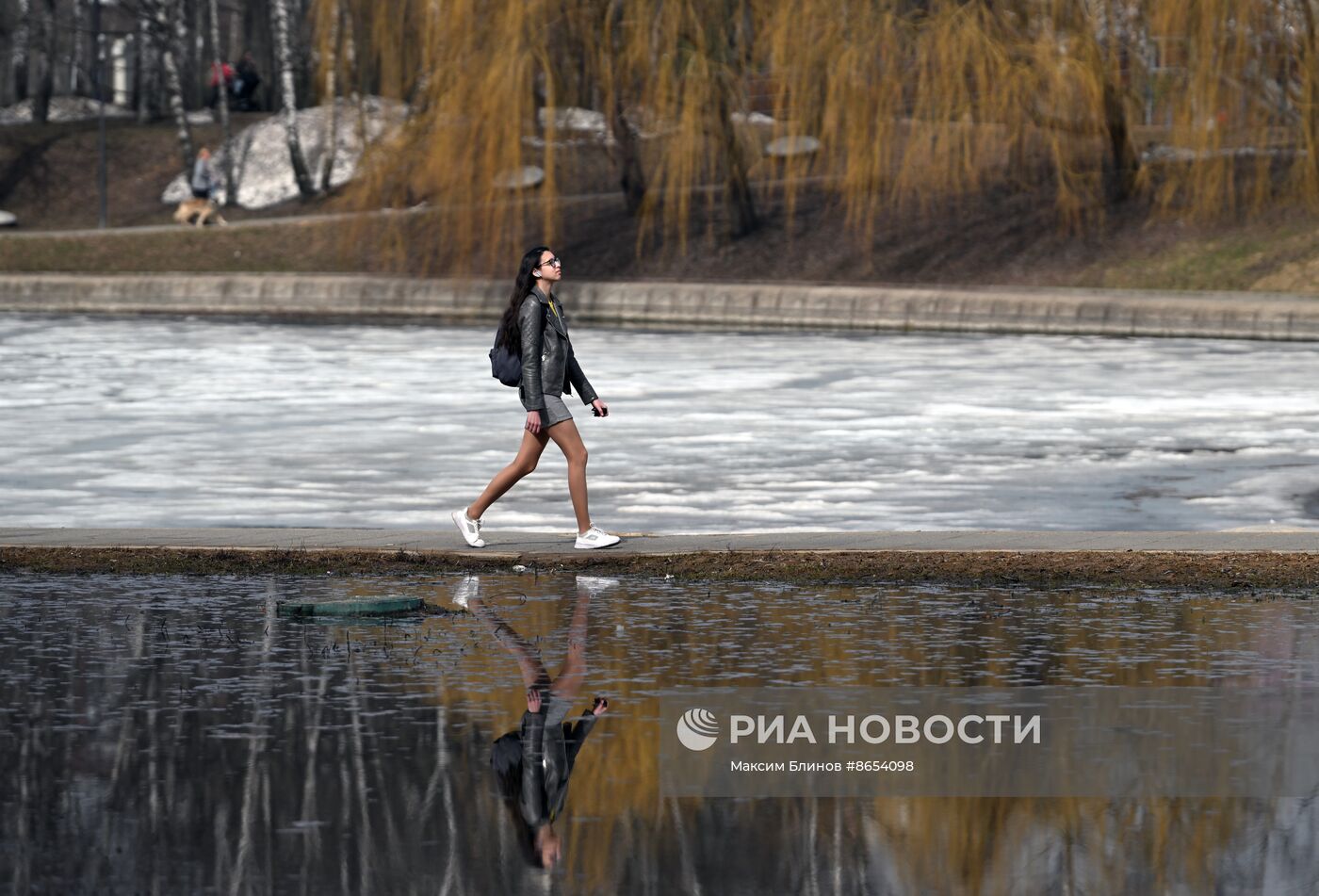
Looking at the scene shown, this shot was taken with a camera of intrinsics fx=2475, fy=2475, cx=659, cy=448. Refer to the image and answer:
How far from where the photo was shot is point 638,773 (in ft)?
24.2

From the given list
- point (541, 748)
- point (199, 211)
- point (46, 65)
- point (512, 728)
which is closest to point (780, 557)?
point (512, 728)

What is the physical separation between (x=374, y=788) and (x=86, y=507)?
8.65 meters

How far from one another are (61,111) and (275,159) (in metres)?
9.65

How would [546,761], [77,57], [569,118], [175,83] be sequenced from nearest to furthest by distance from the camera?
1. [546,761]
2. [569,118]
3. [175,83]
4. [77,57]

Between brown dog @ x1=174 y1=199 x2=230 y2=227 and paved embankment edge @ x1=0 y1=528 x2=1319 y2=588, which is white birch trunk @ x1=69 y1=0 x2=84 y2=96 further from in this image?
paved embankment edge @ x1=0 y1=528 x2=1319 y2=588

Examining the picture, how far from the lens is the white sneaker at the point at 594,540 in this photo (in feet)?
40.5

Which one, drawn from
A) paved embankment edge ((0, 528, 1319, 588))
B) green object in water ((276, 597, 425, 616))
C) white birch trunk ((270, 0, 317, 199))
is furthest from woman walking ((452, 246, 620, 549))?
white birch trunk ((270, 0, 317, 199))

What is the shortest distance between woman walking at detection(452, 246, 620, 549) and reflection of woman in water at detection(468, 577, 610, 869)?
245 centimetres

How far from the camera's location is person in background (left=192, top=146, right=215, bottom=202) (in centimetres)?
5247

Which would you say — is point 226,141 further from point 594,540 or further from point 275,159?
point 594,540

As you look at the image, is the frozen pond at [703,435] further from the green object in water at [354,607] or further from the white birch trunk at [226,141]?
the white birch trunk at [226,141]

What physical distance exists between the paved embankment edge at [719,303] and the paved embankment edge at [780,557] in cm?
2167

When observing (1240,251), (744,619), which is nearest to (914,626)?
(744,619)

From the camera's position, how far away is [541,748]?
7.73 metres
